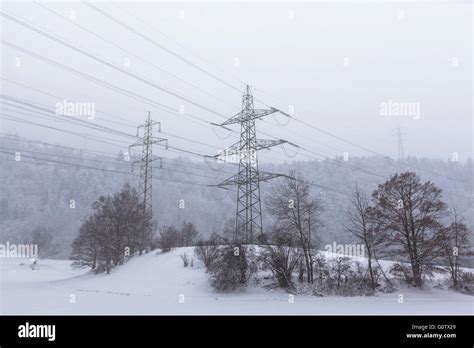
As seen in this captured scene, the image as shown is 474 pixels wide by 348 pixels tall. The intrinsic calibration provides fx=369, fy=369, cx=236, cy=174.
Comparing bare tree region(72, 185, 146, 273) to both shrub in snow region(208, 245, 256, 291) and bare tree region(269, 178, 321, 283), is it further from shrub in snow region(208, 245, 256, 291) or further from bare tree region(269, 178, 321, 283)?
bare tree region(269, 178, 321, 283)

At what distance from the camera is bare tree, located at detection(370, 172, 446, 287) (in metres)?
28.8

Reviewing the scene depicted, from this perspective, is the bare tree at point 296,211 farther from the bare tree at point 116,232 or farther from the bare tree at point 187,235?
the bare tree at point 187,235

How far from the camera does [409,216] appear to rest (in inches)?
1163

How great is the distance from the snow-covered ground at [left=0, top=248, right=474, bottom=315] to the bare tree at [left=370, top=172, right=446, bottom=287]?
3.06m

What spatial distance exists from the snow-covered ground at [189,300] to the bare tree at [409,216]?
3.06m

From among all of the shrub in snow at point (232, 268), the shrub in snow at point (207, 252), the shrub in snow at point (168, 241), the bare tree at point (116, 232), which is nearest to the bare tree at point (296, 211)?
the shrub in snow at point (232, 268)

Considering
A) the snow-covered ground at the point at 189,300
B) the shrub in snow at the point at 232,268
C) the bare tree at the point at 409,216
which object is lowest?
the snow-covered ground at the point at 189,300

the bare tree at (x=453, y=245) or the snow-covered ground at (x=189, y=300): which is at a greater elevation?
the bare tree at (x=453, y=245)

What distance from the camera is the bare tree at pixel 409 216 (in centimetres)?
2880

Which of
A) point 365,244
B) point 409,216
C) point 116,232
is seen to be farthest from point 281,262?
point 116,232

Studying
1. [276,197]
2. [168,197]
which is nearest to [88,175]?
[168,197]

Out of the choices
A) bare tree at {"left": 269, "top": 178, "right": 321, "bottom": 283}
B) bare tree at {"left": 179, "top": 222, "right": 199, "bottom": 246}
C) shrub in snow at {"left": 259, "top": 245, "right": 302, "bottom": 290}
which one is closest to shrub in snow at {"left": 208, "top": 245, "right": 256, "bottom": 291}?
shrub in snow at {"left": 259, "top": 245, "right": 302, "bottom": 290}

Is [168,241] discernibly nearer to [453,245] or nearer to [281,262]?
[281,262]
